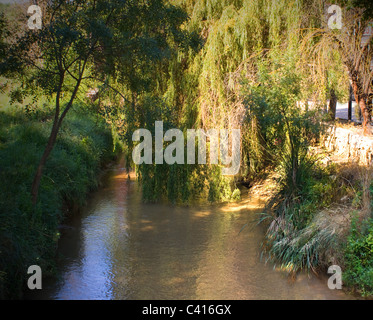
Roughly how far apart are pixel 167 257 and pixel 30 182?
2799 mm

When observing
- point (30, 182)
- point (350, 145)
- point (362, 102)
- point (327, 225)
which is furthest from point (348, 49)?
point (30, 182)

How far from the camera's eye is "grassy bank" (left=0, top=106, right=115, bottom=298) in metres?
5.34

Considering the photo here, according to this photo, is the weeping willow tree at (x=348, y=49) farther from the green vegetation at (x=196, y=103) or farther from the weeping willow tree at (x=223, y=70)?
the weeping willow tree at (x=223, y=70)

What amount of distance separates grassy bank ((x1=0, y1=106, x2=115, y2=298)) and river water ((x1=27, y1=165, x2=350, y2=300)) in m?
0.58

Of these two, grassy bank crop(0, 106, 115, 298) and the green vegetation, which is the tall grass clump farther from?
grassy bank crop(0, 106, 115, 298)

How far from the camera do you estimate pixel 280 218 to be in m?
7.58

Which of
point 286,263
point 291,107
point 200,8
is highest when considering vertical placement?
point 200,8

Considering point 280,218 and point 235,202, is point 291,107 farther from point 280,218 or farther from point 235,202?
point 235,202

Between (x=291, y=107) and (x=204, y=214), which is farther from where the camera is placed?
(x=204, y=214)

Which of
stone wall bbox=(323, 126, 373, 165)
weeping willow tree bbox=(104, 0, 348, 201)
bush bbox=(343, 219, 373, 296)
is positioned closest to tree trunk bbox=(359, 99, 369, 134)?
stone wall bbox=(323, 126, 373, 165)

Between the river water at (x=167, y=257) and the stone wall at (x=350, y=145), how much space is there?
2263 millimetres
